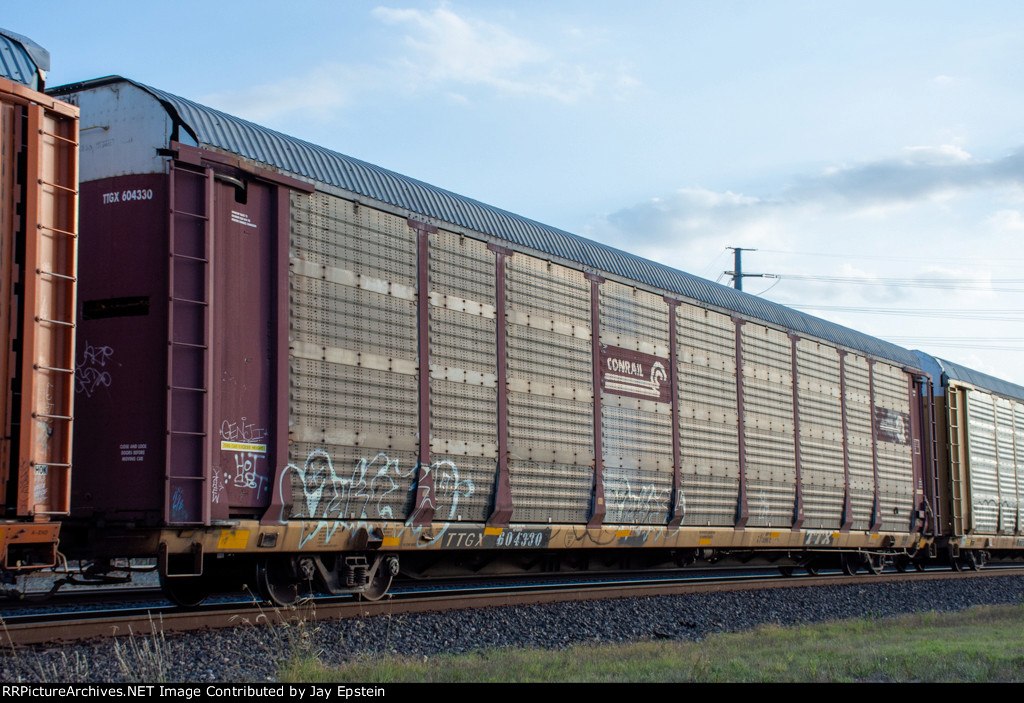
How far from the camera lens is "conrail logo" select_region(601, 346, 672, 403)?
12.3 m

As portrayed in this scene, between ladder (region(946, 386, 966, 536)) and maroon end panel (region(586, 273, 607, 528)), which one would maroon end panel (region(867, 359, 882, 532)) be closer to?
ladder (region(946, 386, 966, 536))

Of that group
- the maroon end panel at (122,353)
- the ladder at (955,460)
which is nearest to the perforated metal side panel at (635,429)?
the maroon end panel at (122,353)

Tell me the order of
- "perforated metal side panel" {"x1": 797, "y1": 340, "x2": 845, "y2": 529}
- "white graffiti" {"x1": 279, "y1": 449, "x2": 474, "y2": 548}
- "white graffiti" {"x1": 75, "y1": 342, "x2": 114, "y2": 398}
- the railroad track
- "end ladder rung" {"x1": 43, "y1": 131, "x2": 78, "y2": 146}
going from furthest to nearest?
"perforated metal side panel" {"x1": 797, "y1": 340, "x2": 845, "y2": 529} → "white graffiti" {"x1": 279, "y1": 449, "x2": 474, "y2": 548} → "white graffiti" {"x1": 75, "y1": 342, "x2": 114, "y2": 398} → the railroad track → "end ladder rung" {"x1": 43, "y1": 131, "x2": 78, "y2": 146}

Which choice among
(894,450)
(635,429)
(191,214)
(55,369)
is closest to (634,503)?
(635,429)

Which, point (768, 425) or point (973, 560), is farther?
point (973, 560)

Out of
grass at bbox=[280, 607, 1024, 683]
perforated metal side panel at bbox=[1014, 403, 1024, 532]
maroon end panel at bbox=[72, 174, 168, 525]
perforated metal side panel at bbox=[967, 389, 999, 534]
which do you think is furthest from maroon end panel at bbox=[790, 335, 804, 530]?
maroon end panel at bbox=[72, 174, 168, 525]

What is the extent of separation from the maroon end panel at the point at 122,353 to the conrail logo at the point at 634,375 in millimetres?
5974

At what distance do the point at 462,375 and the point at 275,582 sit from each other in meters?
2.80

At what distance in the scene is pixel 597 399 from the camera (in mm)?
12023

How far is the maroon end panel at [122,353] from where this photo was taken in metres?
7.64

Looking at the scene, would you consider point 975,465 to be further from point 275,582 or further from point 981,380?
point 275,582

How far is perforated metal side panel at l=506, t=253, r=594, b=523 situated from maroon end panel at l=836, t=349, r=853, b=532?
23.0ft

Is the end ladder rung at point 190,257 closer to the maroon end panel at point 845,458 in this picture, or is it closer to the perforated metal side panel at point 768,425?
the perforated metal side panel at point 768,425
